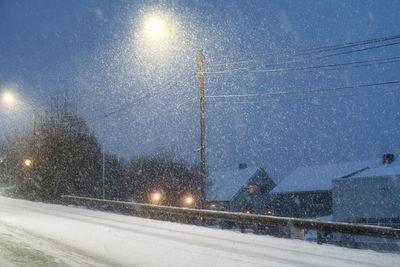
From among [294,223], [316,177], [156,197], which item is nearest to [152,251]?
[294,223]

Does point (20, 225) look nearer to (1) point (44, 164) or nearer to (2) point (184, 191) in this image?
(1) point (44, 164)

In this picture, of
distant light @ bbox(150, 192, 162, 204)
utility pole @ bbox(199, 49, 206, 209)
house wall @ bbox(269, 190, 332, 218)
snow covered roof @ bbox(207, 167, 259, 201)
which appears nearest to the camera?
utility pole @ bbox(199, 49, 206, 209)

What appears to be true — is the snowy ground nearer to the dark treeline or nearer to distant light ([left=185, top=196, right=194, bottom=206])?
the dark treeline

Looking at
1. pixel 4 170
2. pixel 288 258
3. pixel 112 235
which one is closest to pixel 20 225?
pixel 112 235

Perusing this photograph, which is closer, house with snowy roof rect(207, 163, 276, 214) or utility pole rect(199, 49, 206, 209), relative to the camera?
utility pole rect(199, 49, 206, 209)

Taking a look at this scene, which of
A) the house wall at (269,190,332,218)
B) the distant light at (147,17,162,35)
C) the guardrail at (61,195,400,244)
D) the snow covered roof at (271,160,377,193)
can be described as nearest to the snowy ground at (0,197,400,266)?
the guardrail at (61,195,400,244)

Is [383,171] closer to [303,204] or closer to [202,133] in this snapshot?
[303,204]

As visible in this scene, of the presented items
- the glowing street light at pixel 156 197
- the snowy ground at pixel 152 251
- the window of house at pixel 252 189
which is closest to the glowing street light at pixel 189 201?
the glowing street light at pixel 156 197

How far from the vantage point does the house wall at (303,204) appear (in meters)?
48.4

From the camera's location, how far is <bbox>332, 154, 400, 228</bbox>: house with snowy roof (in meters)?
36.4

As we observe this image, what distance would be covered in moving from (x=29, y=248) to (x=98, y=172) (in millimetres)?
39405

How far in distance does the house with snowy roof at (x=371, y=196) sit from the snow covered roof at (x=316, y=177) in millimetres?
8470

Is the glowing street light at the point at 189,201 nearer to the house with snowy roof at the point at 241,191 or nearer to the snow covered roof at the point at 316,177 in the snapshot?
the house with snowy roof at the point at 241,191

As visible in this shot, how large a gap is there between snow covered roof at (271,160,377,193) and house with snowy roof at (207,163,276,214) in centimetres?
635
